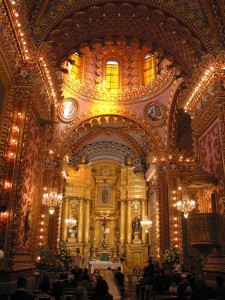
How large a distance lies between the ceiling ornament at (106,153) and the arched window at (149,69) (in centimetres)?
646

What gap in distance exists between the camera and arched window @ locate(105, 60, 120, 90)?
2022 cm

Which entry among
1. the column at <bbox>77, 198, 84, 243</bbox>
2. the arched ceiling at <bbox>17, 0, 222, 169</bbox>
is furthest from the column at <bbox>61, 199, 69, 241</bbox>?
the arched ceiling at <bbox>17, 0, 222, 169</bbox>

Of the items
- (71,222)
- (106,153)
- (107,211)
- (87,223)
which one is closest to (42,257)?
(71,222)

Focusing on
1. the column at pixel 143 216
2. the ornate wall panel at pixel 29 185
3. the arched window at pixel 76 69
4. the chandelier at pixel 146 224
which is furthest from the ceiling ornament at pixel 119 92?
the column at pixel 143 216

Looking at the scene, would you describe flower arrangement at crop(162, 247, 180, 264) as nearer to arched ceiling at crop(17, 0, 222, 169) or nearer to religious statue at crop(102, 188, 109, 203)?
arched ceiling at crop(17, 0, 222, 169)

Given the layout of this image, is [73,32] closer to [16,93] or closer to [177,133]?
[16,93]

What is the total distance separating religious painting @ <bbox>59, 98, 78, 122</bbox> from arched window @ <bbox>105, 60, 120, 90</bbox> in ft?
9.07

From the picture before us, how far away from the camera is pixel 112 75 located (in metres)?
20.6

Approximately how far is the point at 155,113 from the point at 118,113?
2.13 metres

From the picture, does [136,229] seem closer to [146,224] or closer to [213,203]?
[146,224]

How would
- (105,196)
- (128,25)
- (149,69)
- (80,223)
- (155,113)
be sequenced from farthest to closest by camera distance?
(105,196)
(80,223)
(149,69)
(155,113)
(128,25)

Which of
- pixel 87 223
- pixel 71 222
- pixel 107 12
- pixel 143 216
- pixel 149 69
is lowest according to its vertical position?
pixel 71 222

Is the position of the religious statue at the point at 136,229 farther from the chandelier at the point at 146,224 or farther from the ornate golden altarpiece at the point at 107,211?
the chandelier at the point at 146,224

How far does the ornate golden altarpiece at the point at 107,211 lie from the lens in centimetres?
2348
